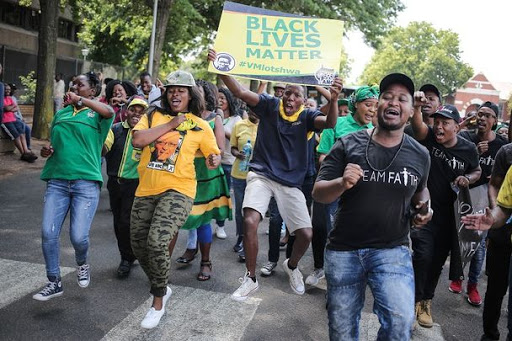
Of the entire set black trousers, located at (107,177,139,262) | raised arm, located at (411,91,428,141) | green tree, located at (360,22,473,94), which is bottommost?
black trousers, located at (107,177,139,262)

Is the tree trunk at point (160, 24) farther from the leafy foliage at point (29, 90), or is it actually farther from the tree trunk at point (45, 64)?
the leafy foliage at point (29, 90)

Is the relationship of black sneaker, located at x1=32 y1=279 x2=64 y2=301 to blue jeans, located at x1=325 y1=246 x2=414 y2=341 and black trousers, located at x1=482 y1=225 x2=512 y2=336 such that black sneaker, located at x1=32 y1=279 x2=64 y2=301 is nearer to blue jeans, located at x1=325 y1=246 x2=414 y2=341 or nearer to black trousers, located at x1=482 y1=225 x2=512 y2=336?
blue jeans, located at x1=325 y1=246 x2=414 y2=341

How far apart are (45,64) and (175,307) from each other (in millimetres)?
11602

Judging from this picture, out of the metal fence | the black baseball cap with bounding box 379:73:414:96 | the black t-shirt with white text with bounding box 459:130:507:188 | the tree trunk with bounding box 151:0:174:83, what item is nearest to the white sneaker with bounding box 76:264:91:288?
the black baseball cap with bounding box 379:73:414:96

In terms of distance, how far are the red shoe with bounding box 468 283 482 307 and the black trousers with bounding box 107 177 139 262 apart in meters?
3.49

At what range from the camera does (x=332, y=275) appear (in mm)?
3117

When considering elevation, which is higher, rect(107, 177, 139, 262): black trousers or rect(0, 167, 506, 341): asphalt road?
rect(107, 177, 139, 262): black trousers

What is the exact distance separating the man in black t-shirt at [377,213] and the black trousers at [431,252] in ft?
4.84

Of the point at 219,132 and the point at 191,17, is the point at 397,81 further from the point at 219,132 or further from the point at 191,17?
the point at 191,17

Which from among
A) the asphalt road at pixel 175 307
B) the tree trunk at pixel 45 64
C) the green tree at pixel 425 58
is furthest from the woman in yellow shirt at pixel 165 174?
the green tree at pixel 425 58

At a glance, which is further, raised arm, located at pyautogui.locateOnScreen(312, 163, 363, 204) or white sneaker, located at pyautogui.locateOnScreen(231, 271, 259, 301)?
white sneaker, located at pyautogui.locateOnScreen(231, 271, 259, 301)

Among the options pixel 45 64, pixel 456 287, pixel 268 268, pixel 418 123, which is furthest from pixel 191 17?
pixel 418 123

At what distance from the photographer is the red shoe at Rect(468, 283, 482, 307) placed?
5465 mm

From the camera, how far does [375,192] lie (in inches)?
118
